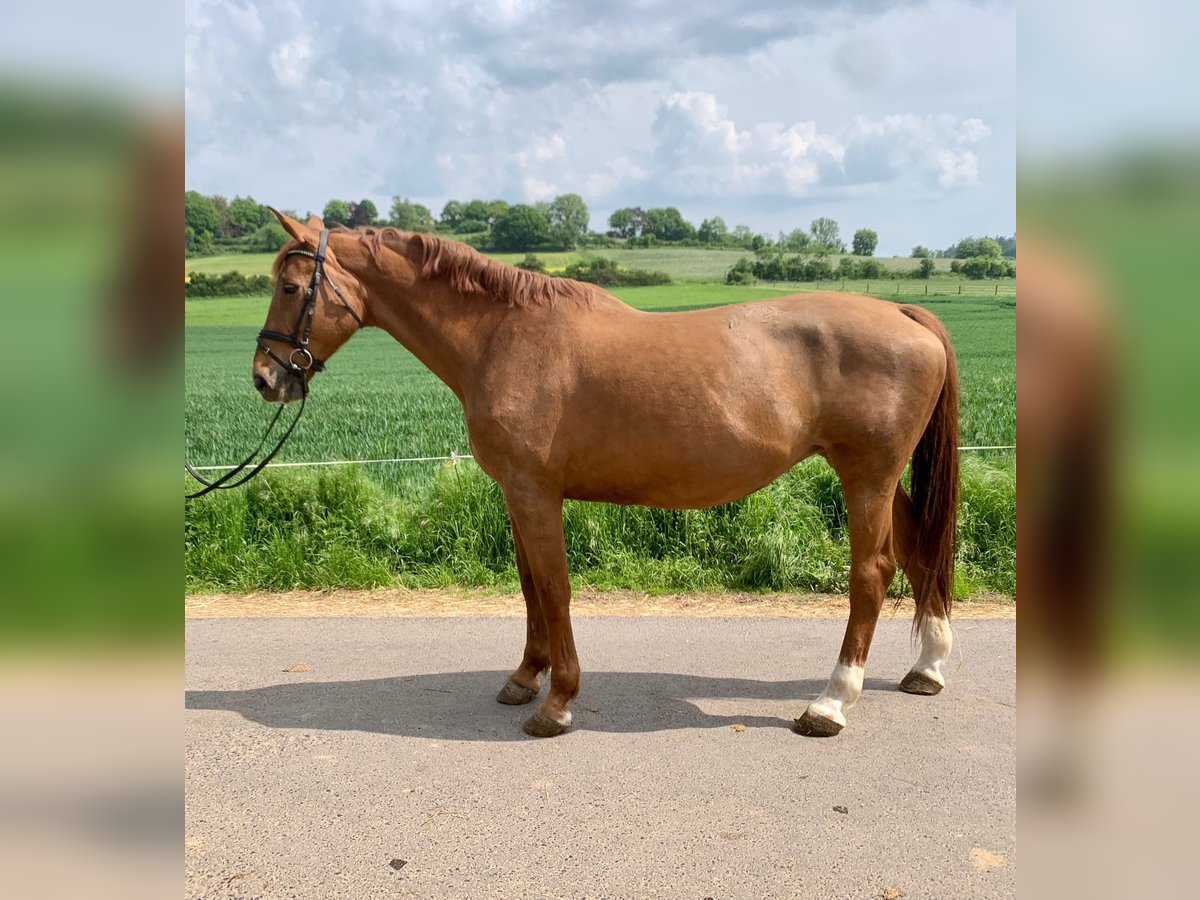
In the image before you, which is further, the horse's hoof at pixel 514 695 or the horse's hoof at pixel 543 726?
the horse's hoof at pixel 514 695

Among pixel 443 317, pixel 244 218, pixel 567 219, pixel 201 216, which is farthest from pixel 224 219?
pixel 443 317

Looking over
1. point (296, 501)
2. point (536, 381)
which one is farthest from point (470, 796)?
point (296, 501)

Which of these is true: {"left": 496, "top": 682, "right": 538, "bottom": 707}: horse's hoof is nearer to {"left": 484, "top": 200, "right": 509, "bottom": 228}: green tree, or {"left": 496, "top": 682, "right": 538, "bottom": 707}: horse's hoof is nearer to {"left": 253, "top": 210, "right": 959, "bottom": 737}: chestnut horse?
{"left": 253, "top": 210, "right": 959, "bottom": 737}: chestnut horse

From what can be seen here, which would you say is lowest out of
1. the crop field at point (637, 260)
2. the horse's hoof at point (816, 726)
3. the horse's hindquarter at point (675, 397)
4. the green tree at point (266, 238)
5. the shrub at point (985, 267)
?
the horse's hoof at point (816, 726)

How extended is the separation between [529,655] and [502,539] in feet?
8.43

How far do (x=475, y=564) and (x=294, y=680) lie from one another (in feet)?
7.19

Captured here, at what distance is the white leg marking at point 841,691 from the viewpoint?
3.84 meters

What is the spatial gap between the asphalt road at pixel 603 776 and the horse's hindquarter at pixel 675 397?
1214 millimetres

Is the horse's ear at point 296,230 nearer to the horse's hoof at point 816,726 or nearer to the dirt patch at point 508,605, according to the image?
the dirt patch at point 508,605

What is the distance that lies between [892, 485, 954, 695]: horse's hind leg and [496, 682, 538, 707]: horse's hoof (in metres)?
1.98

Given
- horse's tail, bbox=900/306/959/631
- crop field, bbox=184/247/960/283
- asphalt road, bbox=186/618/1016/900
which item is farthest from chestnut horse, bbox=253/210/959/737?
crop field, bbox=184/247/960/283


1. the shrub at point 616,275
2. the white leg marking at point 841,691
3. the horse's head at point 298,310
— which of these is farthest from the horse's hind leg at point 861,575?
the shrub at point 616,275
